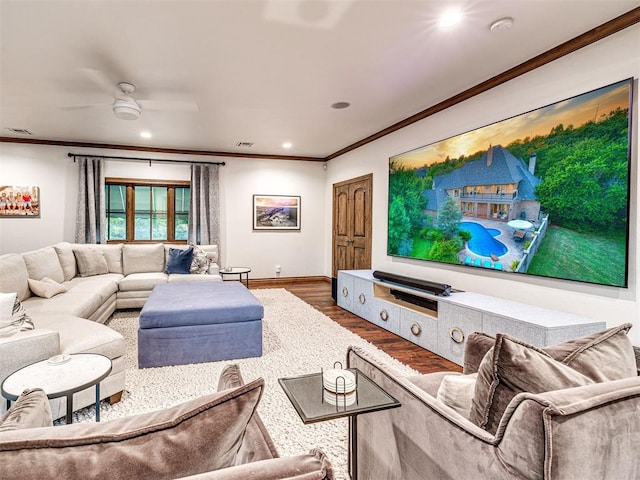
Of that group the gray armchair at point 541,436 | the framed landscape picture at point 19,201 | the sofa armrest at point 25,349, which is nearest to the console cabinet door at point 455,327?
the gray armchair at point 541,436

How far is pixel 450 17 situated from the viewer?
2352 mm

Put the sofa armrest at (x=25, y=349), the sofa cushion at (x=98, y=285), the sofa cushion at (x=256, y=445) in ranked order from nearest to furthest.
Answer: the sofa cushion at (x=256, y=445), the sofa armrest at (x=25, y=349), the sofa cushion at (x=98, y=285)

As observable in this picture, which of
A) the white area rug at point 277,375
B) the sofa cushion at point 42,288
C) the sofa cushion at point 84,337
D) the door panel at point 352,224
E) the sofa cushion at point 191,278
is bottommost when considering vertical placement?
the white area rug at point 277,375

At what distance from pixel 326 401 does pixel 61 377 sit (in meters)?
1.34

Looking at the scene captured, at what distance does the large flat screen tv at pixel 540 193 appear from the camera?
90.6 inches

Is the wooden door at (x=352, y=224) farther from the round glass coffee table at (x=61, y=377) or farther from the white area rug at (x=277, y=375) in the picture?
the round glass coffee table at (x=61, y=377)

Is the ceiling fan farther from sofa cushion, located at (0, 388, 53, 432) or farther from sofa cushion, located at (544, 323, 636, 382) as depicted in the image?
sofa cushion, located at (544, 323, 636, 382)

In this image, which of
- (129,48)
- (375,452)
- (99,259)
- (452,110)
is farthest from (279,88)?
(99,259)

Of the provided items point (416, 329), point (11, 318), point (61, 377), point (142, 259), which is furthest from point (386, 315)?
point (142, 259)

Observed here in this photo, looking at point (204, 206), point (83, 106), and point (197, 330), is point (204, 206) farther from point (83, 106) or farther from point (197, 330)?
point (197, 330)

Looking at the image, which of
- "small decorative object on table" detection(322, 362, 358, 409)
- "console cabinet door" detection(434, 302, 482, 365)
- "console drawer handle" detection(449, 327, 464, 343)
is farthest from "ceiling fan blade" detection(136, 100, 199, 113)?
"small decorative object on table" detection(322, 362, 358, 409)

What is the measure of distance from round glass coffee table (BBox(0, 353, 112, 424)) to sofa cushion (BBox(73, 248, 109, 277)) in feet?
11.8

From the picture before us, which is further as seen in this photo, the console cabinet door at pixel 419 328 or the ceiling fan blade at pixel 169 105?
the ceiling fan blade at pixel 169 105

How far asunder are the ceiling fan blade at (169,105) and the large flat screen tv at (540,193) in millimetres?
2769
